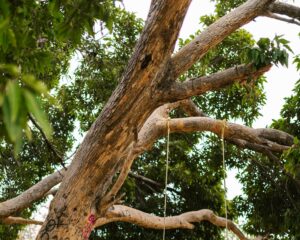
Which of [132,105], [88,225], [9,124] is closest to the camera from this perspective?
[9,124]

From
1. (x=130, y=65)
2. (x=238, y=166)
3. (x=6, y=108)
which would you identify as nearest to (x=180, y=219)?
(x=238, y=166)

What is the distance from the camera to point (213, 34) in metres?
3.80

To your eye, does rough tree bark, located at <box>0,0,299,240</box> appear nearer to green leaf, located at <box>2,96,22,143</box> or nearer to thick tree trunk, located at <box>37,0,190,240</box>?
thick tree trunk, located at <box>37,0,190,240</box>

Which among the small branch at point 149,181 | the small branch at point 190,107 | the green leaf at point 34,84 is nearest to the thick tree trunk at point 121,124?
the small branch at point 190,107

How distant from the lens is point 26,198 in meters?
4.99

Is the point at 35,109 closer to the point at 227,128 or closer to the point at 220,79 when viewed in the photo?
the point at 220,79

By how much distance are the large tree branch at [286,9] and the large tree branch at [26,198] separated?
102 inches

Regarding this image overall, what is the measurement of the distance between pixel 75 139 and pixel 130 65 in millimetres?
4846

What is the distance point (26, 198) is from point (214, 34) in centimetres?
256

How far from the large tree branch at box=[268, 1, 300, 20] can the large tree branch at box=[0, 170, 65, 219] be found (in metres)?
2.60

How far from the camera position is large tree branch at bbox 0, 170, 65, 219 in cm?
495

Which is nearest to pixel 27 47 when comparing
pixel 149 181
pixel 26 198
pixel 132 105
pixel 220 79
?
pixel 132 105

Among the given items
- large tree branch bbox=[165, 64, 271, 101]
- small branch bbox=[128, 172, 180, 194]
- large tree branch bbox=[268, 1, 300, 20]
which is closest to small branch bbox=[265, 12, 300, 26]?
large tree branch bbox=[268, 1, 300, 20]

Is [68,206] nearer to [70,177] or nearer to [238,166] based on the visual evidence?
[70,177]
